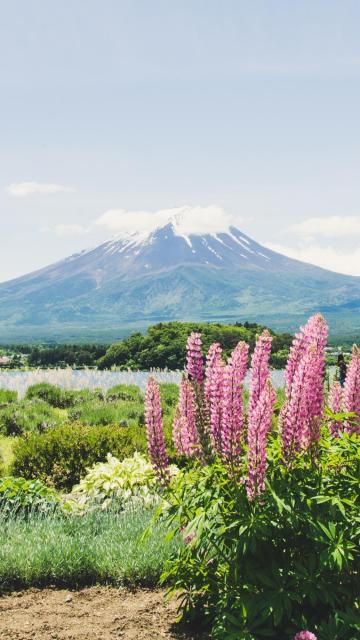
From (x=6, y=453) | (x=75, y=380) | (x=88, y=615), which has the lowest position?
(x=6, y=453)

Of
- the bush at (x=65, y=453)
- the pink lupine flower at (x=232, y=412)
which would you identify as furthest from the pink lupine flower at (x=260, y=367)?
the bush at (x=65, y=453)

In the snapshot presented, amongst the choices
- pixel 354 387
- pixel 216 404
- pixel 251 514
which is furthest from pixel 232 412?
pixel 354 387

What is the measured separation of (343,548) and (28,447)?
8866 mm

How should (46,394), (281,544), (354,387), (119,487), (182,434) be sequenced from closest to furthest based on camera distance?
(281,544) < (354,387) < (182,434) < (119,487) < (46,394)

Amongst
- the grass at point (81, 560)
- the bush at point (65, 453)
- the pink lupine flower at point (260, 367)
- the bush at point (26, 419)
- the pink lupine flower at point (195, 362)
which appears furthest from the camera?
the bush at point (26, 419)

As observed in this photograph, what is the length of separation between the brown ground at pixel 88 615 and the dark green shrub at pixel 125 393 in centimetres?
1568

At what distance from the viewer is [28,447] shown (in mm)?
12664

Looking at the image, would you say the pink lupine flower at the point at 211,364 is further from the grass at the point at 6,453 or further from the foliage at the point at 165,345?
the foliage at the point at 165,345

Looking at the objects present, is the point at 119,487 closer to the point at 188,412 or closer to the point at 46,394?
the point at 188,412

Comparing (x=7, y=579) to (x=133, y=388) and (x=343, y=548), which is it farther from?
(x=133, y=388)

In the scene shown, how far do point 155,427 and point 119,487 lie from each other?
15.2 ft

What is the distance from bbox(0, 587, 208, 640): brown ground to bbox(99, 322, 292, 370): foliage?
97.1 feet

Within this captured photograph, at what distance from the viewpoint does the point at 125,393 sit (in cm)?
2369

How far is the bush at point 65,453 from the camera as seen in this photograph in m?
12.5
